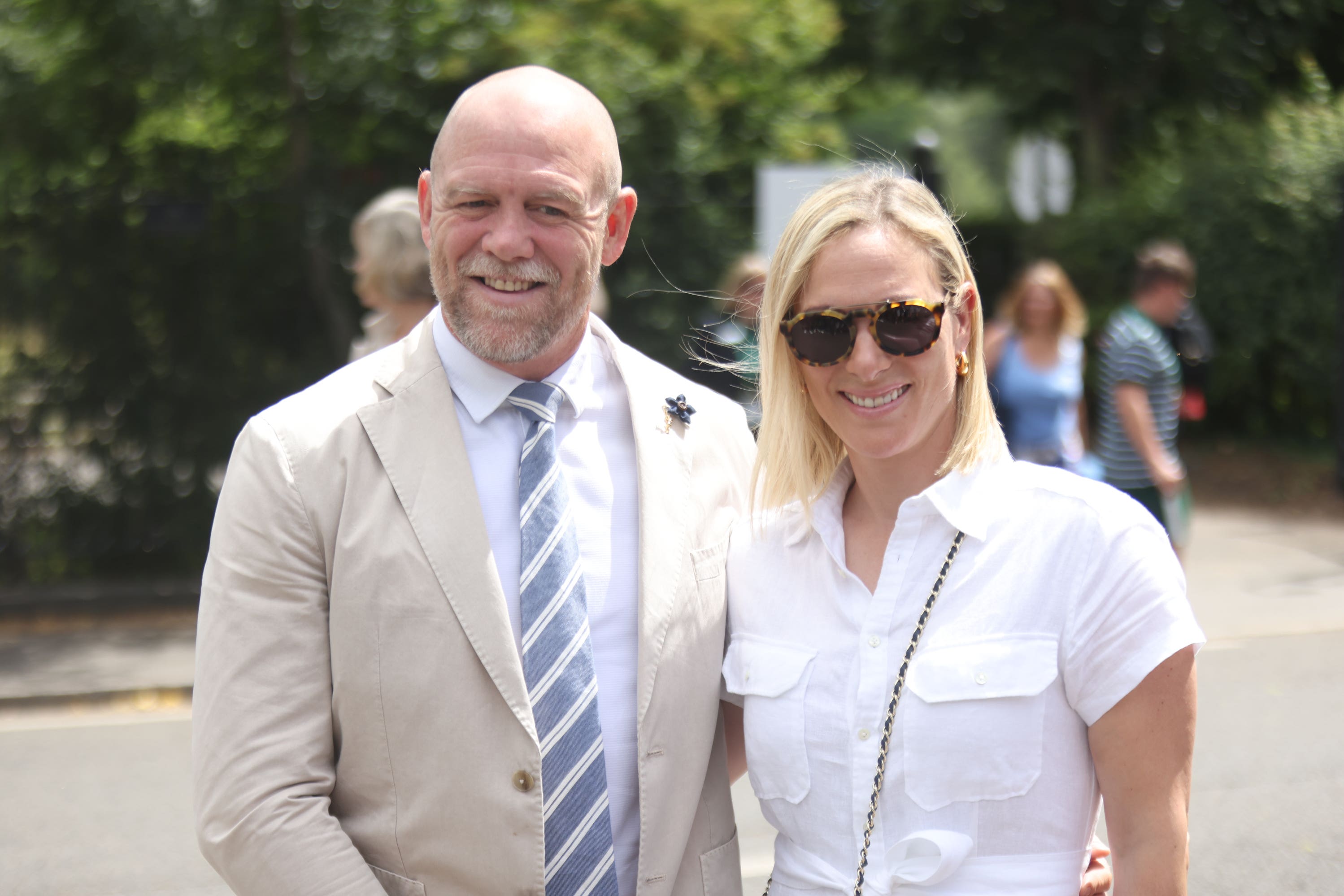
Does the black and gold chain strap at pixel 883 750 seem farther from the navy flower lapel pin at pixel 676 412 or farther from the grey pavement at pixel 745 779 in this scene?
the grey pavement at pixel 745 779

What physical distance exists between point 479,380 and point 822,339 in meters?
0.56

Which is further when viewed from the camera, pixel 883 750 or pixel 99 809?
pixel 99 809

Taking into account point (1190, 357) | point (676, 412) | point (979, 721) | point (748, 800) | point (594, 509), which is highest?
point (676, 412)

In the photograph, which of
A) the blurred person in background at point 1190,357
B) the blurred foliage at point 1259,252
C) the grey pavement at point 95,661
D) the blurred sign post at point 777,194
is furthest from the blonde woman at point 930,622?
the blurred foliage at point 1259,252

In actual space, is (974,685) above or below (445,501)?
below

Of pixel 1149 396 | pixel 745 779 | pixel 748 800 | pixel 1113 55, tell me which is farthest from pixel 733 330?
pixel 1113 55

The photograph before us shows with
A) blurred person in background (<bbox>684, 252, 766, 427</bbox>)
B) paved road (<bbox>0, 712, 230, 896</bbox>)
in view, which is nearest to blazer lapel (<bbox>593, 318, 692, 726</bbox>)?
blurred person in background (<bbox>684, 252, 766, 427</bbox>)

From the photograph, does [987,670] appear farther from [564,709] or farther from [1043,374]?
[1043,374]

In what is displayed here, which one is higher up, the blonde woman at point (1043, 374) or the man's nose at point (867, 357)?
the man's nose at point (867, 357)

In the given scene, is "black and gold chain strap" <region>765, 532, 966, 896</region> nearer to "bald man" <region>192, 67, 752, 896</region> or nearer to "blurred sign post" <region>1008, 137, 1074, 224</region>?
"bald man" <region>192, 67, 752, 896</region>

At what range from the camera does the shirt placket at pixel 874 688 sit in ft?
6.25

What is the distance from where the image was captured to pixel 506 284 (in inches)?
81.0

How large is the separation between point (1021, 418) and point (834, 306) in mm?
5357

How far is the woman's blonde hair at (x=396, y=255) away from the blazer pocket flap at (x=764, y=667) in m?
2.49
